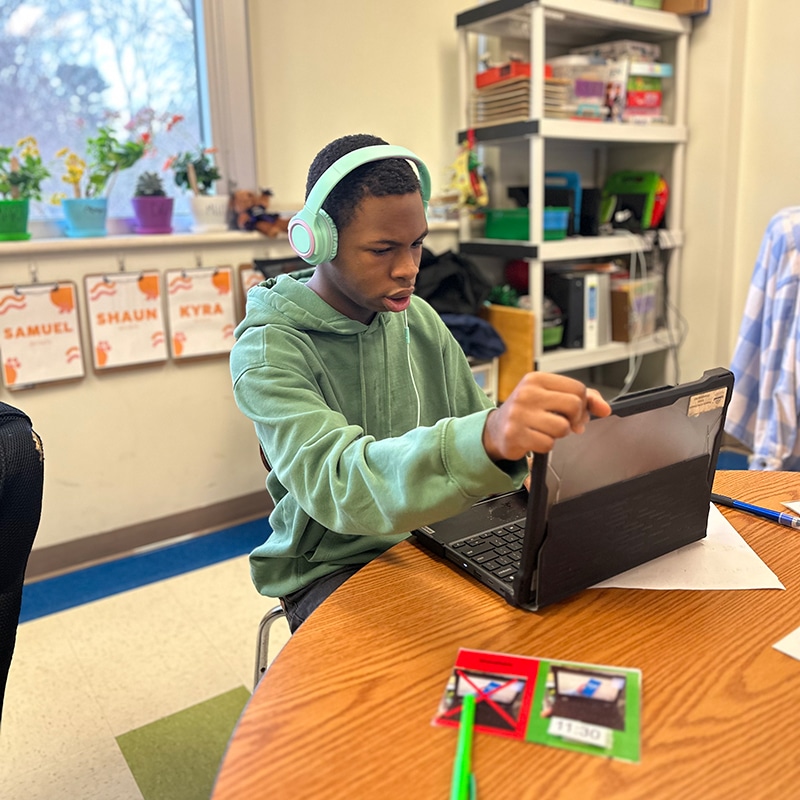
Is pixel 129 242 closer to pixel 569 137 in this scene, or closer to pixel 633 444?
pixel 569 137

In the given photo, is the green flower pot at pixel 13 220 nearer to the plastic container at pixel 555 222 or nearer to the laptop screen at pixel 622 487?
the plastic container at pixel 555 222

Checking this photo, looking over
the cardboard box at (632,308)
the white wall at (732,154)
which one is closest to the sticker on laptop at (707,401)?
the cardboard box at (632,308)

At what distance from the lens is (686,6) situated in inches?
113

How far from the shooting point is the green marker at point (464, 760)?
0.52 metres

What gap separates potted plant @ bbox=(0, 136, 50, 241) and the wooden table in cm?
174

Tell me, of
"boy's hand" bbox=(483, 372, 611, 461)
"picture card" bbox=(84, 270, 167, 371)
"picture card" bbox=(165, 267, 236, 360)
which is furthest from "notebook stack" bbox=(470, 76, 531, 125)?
"boy's hand" bbox=(483, 372, 611, 461)

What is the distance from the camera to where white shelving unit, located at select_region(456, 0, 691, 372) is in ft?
8.48

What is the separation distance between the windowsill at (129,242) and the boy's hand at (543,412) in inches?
73.2

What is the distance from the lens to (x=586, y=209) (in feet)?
9.84

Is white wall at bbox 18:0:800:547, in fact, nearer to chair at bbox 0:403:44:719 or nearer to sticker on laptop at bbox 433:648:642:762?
chair at bbox 0:403:44:719

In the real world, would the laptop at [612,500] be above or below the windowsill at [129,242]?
below

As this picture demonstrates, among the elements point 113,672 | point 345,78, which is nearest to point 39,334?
point 113,672

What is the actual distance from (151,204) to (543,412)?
1.98 metres

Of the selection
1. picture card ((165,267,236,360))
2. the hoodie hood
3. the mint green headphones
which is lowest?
picture card ((165,267,236,360))
